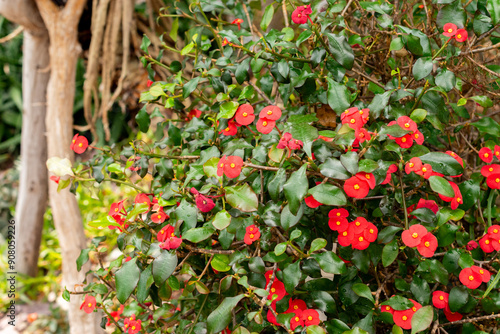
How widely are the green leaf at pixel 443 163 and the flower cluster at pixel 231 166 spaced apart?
0.33 meters

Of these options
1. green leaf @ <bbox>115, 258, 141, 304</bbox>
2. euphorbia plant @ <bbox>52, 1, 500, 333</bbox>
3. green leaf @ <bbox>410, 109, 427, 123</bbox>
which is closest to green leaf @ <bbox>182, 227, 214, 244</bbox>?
euphorbia plant @ <bbox>52, 1, 500, 333</bbox>

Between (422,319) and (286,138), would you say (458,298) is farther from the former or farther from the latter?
(286,138)

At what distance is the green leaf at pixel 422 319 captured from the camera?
25.4 inches

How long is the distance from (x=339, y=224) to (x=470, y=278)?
257mm

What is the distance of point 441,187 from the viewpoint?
2.10 ft

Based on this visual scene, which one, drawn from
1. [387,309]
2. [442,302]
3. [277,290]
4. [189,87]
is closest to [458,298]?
[442,302]

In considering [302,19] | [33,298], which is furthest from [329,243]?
[33,298]

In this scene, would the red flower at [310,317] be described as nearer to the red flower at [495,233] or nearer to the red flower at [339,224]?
the red flower at [339,224]

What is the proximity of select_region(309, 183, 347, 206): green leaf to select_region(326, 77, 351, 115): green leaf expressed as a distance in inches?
7.5

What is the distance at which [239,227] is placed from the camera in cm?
73

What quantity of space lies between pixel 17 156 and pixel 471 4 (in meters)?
3.98

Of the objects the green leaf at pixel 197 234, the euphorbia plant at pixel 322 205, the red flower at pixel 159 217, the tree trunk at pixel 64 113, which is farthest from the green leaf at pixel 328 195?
the tree trunk at pixel 64 113

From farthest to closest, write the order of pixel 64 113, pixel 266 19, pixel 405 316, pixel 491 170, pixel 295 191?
pixel 64 113
pixel 266 19
pixel 491 170
pixel 405 316
pixel 295 191

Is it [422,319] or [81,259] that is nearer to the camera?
[422,319]
